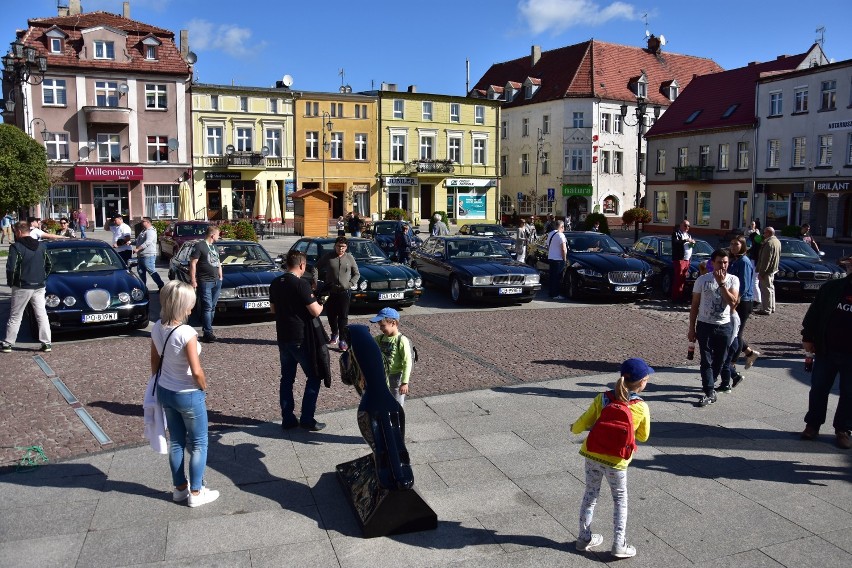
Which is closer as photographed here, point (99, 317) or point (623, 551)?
point (623, 551)

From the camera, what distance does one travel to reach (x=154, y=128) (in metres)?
48.8

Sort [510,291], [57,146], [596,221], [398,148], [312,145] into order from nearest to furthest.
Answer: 1. [510,291]
2. [596,221]
3. [57,146]
4. [312,145]
5. [398,148]

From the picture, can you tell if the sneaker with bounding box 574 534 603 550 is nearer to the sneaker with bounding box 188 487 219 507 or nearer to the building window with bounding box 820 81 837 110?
the sneaker with bounding box 188 487 219 507

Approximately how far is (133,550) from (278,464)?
68.1 inches

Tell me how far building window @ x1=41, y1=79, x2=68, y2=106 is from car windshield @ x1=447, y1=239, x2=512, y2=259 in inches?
1517

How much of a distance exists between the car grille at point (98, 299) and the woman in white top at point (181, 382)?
7101 mm

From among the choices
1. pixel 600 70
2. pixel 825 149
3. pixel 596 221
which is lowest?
pixel 596 221

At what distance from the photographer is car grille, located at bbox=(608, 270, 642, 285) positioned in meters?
16.3

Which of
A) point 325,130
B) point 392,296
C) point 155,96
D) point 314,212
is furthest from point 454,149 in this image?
point 392,296

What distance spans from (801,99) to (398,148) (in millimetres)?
27942

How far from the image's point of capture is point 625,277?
16344 mm

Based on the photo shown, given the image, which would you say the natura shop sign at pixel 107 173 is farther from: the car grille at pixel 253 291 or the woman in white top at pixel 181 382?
the woman in white top at pixel 181 382

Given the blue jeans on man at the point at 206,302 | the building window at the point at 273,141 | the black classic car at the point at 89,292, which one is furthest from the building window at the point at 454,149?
the blue jeans on man at the point at 206,302

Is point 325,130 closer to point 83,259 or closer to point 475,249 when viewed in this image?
point 475,249
